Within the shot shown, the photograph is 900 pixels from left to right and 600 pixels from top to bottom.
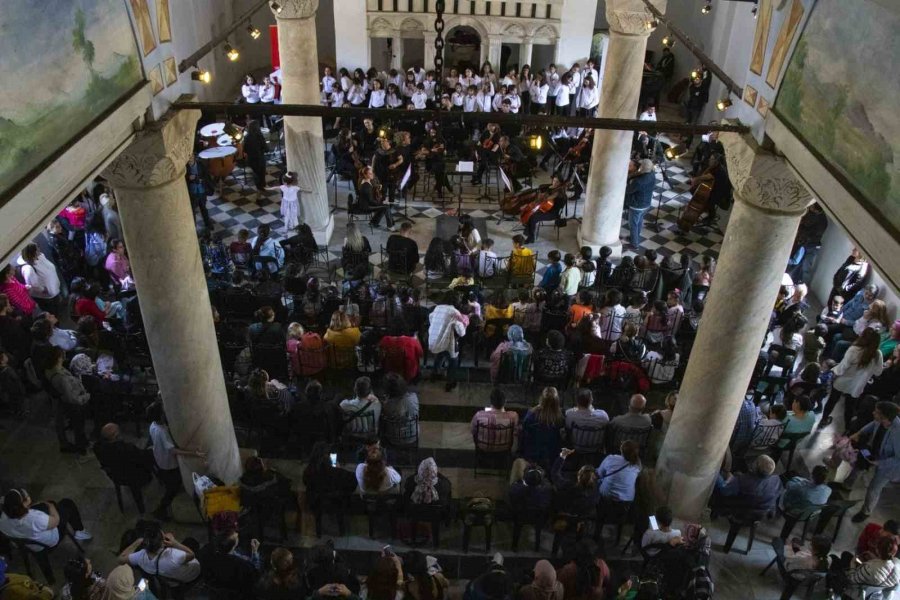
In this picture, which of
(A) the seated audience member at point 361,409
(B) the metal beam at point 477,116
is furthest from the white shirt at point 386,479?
(B) the metal beam at point 477,116

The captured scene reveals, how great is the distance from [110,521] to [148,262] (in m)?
3.23

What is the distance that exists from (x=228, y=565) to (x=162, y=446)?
178cm

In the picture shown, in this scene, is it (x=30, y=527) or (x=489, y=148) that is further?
(x=489, y=148)

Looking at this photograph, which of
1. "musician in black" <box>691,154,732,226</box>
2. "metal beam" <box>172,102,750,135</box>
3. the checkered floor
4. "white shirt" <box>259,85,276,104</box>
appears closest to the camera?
"metal beam" <box>172,102,750,135</box>

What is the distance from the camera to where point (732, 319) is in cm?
682

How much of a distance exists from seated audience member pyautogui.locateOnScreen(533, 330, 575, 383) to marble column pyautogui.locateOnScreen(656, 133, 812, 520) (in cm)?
172

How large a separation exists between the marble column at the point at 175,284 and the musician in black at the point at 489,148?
8.50 meters

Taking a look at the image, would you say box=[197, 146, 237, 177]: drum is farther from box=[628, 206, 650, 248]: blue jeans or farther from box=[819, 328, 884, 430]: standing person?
box=[819, 328, 884, 430]: standing person

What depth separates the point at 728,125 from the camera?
615 cm

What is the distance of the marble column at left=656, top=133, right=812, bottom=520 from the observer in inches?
241

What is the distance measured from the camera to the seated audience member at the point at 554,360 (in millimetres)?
9047

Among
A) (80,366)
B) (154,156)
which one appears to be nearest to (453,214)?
(80,366)

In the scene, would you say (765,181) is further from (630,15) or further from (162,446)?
(162,446)

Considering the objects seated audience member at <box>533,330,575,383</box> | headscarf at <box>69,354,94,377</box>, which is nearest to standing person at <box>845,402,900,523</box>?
seated audience member at <box>533,330,575,383</box>
